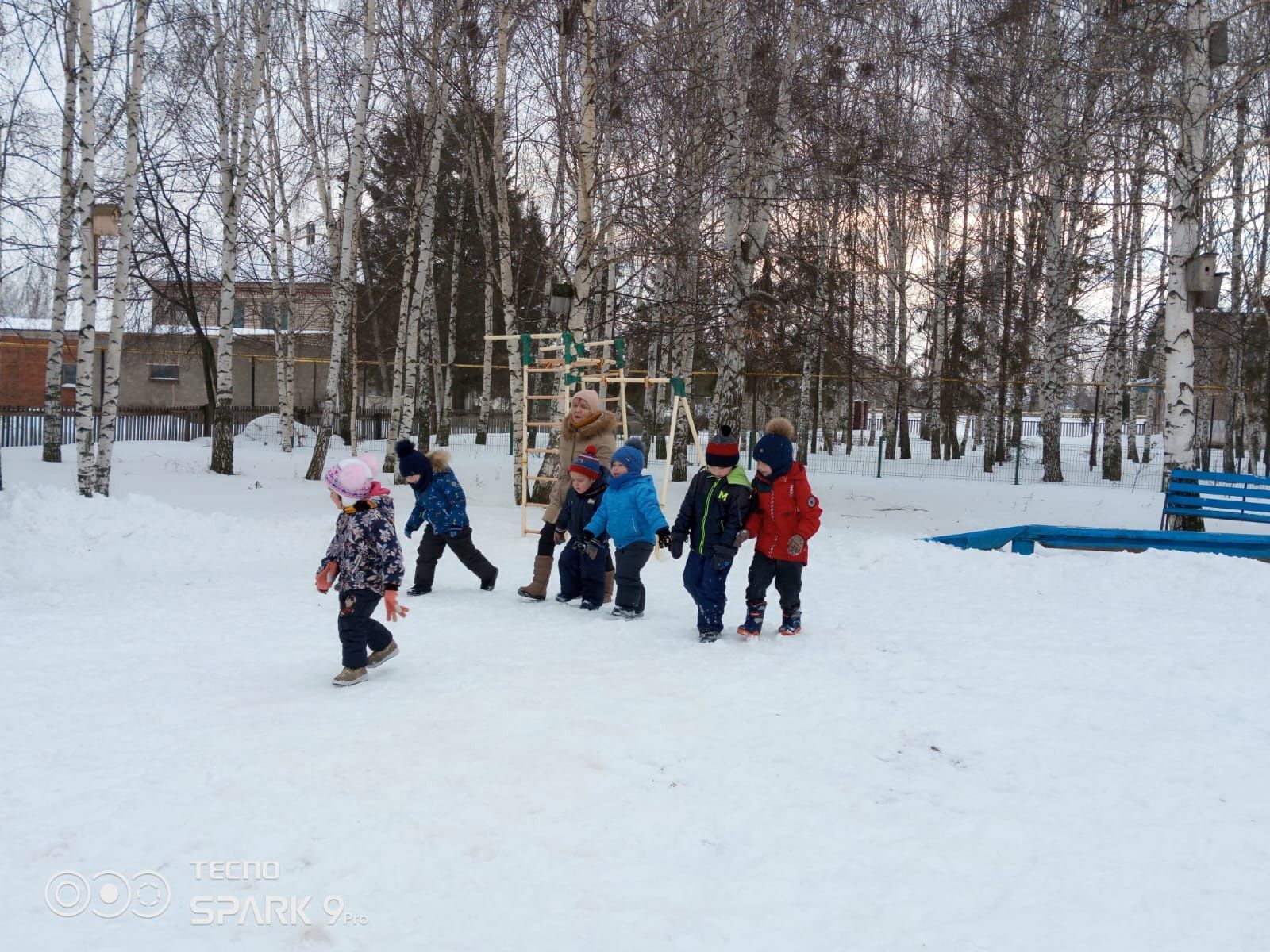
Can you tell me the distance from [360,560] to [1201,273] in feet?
36.1

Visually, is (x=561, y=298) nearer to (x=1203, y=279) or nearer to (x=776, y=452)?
(x=776, y=452)

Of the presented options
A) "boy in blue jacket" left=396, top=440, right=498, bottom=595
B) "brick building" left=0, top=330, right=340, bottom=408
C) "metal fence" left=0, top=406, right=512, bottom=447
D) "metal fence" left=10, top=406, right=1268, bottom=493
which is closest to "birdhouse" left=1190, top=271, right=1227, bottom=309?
"metal fence" left=10, top=406, right=1268, bottom=493

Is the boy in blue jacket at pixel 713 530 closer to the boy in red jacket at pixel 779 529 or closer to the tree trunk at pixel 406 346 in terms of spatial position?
the boy in red jacket at pixel 779 529

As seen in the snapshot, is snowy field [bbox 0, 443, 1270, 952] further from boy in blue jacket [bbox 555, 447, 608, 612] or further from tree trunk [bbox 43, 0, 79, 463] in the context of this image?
tree trunk [bbox 43, 0, 79, 463]

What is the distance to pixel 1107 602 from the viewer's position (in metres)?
8.38

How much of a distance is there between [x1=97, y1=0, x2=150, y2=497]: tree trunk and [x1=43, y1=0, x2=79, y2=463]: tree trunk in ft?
7.44

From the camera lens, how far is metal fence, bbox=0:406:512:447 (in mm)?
→ 21094

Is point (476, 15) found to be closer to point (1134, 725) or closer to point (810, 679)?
point (810, 679)

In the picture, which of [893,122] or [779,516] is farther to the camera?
[893,122]

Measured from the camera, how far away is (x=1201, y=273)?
11.8 m

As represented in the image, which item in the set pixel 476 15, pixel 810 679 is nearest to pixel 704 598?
pixel 810 679

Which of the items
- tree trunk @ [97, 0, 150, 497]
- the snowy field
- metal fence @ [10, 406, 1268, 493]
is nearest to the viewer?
the snowy field

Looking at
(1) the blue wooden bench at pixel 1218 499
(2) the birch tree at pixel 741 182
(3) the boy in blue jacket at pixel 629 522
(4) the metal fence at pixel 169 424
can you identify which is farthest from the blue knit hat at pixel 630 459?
(4) the metal fence at pixel 169 424

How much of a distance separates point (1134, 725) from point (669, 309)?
12.4 meters
